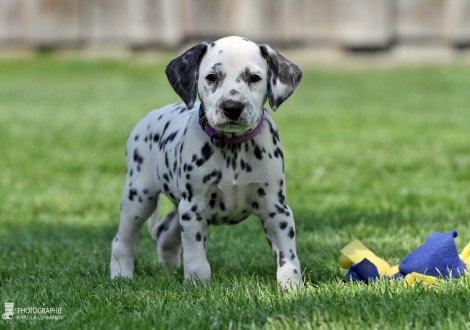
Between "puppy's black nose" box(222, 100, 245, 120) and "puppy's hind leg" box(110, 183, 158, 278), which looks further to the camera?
"puppy's hind leg" box(110, 183, 158, 278)

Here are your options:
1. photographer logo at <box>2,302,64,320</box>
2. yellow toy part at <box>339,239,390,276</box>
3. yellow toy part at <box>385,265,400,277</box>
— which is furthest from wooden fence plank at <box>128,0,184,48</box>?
photographer logo at <box>2,302,64,320</box>

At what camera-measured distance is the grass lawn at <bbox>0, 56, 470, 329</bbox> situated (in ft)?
12.8

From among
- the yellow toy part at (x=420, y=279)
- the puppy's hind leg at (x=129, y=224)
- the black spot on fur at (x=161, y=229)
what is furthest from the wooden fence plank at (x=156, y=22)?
the yellow toy part at (x=420, y=279)

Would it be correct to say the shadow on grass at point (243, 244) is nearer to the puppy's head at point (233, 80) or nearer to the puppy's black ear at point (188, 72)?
the puppy's head at point (233, 80)

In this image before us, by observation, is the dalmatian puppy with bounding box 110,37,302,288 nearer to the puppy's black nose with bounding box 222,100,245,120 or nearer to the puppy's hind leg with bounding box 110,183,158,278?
the puppy's black nose with bounding box 222,100,245,120

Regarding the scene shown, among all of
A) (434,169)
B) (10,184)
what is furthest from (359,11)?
(10,184)

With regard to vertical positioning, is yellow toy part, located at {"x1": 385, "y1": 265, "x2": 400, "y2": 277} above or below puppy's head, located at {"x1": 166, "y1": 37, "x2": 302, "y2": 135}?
below

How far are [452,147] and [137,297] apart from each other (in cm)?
788

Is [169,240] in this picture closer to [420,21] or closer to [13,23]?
[420,21]

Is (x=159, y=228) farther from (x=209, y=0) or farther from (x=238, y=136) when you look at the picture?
(x=209, y=0)

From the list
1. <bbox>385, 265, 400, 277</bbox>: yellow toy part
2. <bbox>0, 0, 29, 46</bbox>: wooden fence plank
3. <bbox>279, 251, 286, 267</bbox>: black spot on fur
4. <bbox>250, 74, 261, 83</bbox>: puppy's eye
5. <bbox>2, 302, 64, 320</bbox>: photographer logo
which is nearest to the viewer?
<bbox>2, 302, 64, 320</bbox>: photographer logo

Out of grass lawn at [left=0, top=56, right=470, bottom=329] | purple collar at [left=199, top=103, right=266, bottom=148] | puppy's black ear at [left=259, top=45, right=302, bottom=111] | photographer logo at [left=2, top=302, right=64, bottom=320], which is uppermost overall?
puppy's black ear at [left=259, top=45, right=302, bottom=111]

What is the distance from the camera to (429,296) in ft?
12.7

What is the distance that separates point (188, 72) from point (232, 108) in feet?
1.91
